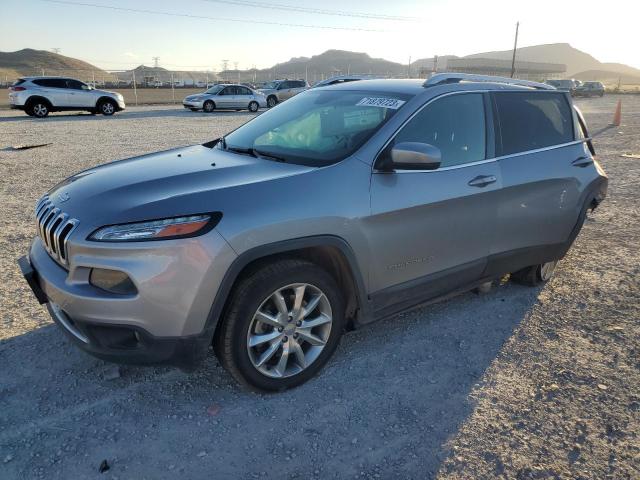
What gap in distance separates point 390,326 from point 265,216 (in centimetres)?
167

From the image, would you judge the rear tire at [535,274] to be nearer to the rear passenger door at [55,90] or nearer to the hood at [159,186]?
the hood at [159,186]

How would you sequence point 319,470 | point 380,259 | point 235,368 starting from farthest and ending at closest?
point 380,259 → point 235,368 → point 319,470

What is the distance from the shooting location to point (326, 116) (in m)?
3.75

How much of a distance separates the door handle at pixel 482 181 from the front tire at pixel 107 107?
852 inches

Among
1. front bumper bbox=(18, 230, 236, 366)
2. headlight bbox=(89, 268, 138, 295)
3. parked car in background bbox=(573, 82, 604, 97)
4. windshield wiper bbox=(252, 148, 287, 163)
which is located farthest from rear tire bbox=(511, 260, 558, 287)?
parked car in background bbox=(573, 82, 604, 97)

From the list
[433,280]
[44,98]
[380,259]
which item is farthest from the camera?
[44,98]

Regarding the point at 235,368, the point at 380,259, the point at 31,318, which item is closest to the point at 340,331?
the point at 380,259

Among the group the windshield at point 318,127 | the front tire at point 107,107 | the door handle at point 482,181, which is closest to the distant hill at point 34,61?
the front tire at point 107,107

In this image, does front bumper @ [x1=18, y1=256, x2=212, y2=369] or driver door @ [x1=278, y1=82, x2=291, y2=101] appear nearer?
front bumper @ [x1=18, y1=256, x2=212, y2=369]

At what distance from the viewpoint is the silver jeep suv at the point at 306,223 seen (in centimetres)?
253

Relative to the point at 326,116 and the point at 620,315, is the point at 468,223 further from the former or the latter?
the point at 620,315

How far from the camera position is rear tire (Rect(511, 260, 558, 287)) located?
4.47m

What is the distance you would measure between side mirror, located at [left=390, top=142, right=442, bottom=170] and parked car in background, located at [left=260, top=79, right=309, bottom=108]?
1073 inches

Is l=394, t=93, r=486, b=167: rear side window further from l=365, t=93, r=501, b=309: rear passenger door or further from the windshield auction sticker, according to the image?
the windshield auction sticker
